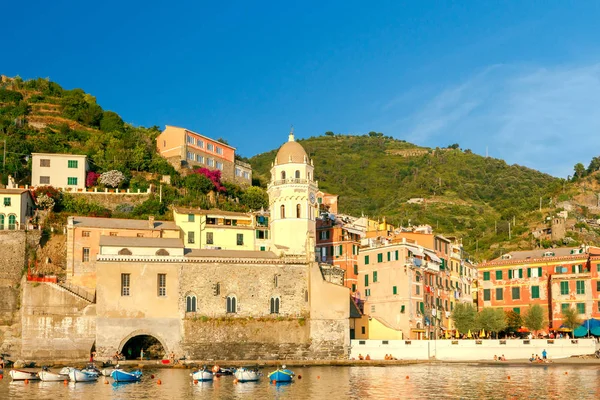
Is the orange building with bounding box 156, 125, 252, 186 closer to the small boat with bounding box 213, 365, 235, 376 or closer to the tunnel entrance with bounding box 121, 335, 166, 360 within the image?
the tunnel entrance with bounding box 121, 335, 166, 360

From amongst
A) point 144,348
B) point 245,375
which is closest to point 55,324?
point 144,348

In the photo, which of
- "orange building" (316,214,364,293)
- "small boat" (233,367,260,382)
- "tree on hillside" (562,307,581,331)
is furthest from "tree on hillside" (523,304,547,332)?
"small boat" (233,367,260,382)

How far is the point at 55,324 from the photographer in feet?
210

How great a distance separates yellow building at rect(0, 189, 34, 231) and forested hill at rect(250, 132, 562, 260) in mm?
56029

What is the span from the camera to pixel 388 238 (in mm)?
78875

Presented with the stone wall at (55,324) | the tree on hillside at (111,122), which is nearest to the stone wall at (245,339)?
the stone wall at (55,324)

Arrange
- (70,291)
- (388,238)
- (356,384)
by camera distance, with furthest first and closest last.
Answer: (388,238)
(70,291)
(356,384)

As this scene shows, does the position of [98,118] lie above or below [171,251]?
above

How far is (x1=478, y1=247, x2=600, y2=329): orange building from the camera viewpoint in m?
71.9

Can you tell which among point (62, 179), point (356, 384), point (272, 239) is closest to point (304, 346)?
point (272, 239)

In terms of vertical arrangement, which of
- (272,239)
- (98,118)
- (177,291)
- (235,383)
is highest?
(98,118)

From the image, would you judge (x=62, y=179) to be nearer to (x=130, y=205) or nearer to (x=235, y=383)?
(x=130, y=205)

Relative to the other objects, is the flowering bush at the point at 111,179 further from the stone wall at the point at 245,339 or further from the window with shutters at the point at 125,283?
the stone wall at the point at 245,339

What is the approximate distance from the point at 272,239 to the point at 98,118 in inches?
1835
